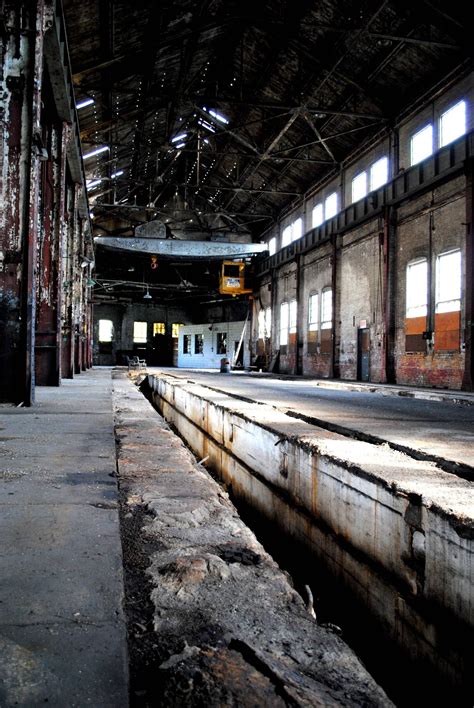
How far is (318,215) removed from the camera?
21.8m

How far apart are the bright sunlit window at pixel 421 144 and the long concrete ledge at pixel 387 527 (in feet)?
41.8

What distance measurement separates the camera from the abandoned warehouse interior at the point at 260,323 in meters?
1.52

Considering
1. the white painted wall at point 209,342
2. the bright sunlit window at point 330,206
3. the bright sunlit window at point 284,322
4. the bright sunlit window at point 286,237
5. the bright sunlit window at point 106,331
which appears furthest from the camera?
the bright sunlit window at point 106,331

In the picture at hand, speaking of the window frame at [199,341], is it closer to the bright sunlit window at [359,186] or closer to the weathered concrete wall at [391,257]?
the weathered concrete wall at [391,257]

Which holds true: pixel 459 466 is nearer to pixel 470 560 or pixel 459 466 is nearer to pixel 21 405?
pixel 470 560

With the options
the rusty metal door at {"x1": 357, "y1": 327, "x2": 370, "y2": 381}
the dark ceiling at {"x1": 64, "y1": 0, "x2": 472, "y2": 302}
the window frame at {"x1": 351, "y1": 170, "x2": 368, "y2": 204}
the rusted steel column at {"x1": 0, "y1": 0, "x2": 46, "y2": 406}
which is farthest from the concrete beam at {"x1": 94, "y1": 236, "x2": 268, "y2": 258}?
the rusted steel column at {"x1": 0, "y1": 0, "x2": 46, "y2": 406}

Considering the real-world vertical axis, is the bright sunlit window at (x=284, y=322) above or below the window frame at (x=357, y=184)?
below

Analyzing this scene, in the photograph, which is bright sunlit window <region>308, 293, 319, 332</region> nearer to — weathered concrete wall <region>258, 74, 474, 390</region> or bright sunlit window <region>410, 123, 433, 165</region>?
weathered concrete wall <region>258, 74, 474, 390</region>

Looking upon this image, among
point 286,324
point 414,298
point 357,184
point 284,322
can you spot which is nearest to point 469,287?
point 414,298

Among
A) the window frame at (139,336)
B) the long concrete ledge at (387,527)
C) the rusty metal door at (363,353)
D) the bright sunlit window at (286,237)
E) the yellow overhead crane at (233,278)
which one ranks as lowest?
the long concrete ledge at (387,527)

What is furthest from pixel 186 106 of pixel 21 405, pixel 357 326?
pixel 21 405

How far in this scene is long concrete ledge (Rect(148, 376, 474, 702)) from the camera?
1.95 metres

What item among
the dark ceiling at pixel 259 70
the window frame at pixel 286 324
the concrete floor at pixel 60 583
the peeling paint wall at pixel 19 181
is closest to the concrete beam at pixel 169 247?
the dark ceiling at pixel 259 70

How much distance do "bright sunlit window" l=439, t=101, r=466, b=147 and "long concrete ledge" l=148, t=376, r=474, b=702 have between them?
470 inches
